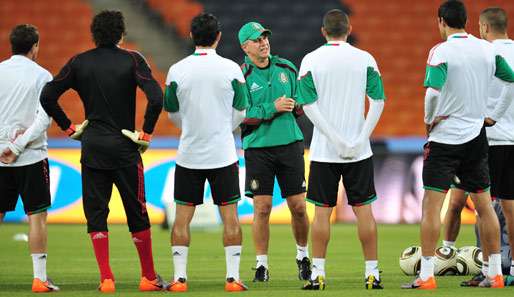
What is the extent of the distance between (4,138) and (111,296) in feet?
5.55

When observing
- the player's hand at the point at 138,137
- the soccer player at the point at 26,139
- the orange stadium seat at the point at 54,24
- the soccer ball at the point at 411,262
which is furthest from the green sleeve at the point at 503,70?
the orange stadium seat at the point at 54,24

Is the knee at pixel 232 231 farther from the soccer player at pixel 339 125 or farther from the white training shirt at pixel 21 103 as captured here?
the white training shirt at pixel 21 103

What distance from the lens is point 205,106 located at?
884cm

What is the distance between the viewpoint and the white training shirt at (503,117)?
9422 mm

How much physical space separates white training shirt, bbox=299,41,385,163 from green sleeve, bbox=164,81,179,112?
3.24 ft

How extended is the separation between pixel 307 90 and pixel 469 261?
8.47 feet

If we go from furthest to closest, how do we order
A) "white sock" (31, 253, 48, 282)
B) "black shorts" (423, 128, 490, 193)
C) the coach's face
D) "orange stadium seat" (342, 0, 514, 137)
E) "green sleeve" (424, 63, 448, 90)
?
"orange stadium seat" (342, 0, 514, 137)
the coach's face
"white sock" (31, 253, 48, 282)
"black shorts" (423, 128, 490, 193)
"green sleeve" (424, 63, 448, 90)

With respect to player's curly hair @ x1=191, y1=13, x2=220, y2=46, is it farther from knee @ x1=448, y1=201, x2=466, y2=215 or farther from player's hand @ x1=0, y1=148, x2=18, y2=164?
knee @ x1=448, y1=201, x2=466, y2=215

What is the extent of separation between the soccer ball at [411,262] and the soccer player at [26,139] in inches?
127

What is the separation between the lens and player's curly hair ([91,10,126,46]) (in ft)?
28.7

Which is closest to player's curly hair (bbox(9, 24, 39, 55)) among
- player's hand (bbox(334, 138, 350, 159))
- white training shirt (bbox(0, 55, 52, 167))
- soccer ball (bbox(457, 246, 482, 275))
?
white training shirt (bbox(0, 55, 52, 167))

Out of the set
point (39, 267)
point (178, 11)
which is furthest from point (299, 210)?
point (178, 11)

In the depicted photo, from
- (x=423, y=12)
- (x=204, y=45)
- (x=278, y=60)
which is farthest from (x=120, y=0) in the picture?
(x=204, y=45)

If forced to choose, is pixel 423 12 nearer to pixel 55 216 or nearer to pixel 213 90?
Result: pixel 55 216
